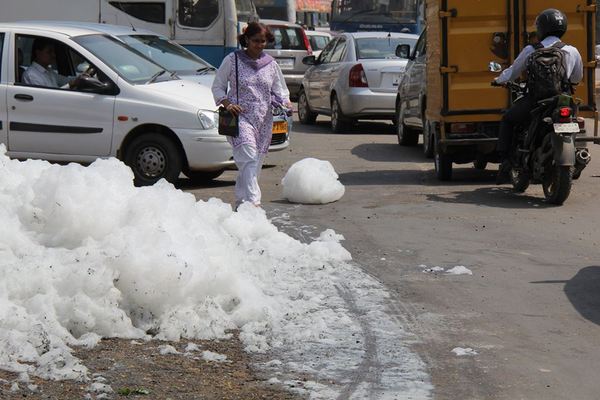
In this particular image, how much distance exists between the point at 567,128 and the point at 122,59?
4.98 meters

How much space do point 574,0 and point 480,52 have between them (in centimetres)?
111

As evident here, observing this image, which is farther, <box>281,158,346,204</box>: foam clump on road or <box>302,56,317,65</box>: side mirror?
<box>302,56,317,65</box>: side mirror

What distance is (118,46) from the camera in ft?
45.9

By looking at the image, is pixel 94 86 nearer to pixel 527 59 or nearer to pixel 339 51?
pixel 527 59

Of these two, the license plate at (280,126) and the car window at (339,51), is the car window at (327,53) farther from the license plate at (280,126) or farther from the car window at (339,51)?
the license plate at (280,126)

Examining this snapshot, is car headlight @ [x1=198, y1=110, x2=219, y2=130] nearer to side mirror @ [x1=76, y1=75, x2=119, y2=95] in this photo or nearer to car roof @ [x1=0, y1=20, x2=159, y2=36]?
side mirror @ [x1=76, y1=75, x2=119, y2=95]

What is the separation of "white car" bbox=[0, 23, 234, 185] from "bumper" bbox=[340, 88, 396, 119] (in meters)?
7.01

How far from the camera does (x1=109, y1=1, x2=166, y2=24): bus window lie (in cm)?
2469

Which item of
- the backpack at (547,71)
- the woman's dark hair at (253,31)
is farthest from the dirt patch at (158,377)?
the backpack at (547,71)

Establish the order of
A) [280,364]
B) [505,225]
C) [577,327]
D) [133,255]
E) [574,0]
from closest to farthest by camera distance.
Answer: [280,364] → [133,255] → [577,327] → [505,225] → [574,0]

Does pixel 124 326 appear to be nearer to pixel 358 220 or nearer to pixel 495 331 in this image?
pixel 495 331

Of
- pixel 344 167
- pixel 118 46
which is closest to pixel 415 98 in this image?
pixel 344 167

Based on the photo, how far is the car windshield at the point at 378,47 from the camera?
808 inches

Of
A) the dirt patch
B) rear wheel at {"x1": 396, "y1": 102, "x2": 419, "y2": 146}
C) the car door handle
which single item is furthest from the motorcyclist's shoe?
the dirt patch
